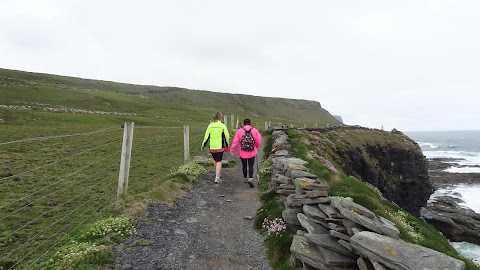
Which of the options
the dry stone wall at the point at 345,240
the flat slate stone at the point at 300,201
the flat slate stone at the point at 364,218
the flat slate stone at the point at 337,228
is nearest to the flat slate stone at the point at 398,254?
the dry stone wall at the point at 345,240

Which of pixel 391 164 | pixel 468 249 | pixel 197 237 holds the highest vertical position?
pixel 197 237

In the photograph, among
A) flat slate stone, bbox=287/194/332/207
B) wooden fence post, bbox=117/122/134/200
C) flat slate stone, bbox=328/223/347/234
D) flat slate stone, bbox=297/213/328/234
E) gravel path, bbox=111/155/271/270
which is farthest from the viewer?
wooden fence post, bbox=117/122/134/200

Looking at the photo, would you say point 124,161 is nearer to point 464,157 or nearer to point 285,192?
point 285,192

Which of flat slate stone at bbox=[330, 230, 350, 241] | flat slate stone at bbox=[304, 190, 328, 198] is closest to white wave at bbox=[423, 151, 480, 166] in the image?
flat slate stone at bbox=[304, 190, 328, 198]

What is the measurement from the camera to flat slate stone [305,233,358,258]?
7086 millimetres

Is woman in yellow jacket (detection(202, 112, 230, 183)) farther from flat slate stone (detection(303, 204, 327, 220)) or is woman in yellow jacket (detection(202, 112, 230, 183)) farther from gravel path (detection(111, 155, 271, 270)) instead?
flat slate stone (detection(303, 204, 327, 220))

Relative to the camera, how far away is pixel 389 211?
481 inches

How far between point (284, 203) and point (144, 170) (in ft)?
34.7

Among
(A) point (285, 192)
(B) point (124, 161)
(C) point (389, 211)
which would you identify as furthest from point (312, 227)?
(B) point (124, 161)

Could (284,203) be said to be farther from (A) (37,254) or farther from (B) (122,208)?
(A) (37,254)

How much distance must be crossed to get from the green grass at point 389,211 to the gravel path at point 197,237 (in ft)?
10.9

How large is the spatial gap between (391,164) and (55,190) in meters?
49.7

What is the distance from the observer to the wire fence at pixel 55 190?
897 cm

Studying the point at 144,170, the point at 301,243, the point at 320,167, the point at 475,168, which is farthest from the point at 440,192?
the point at 301,243
